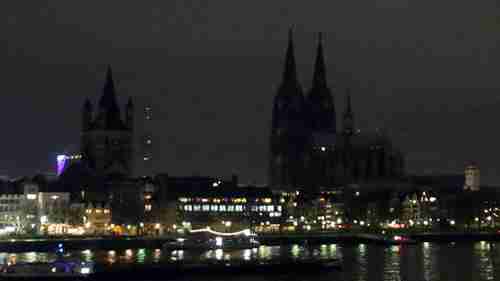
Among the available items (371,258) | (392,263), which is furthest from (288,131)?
(392,263)

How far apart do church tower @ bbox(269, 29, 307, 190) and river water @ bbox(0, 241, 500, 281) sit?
5125cm

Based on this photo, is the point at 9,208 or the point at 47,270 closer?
the point at 47,270

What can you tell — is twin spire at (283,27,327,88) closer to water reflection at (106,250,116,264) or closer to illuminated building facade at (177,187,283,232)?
illuminated building facade at (177,187,283,232)

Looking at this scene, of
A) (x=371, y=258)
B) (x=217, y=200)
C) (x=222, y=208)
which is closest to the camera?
(x=371, y=258)

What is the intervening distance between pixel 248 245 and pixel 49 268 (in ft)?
127

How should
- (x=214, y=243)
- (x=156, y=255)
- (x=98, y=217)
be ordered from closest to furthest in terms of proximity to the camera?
(x=156, y=255) < (x=214, y=243) < (x=98, y=217)

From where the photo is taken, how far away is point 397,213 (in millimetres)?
164125

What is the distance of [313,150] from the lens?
576 ft

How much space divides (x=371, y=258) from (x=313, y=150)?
79.5 m

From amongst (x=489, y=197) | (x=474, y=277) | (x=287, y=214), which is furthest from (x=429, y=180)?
(x=474, y=277)

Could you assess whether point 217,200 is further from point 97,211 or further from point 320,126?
point 320,126

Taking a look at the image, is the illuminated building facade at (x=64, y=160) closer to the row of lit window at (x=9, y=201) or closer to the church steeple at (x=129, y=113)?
the church steeple at (x=129, y=113)

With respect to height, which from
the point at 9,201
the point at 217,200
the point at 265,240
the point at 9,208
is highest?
the point at 217,200

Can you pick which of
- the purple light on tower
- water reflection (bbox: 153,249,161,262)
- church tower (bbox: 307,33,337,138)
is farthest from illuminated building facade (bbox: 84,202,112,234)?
church tower (bbox: 307,33,337,138)
